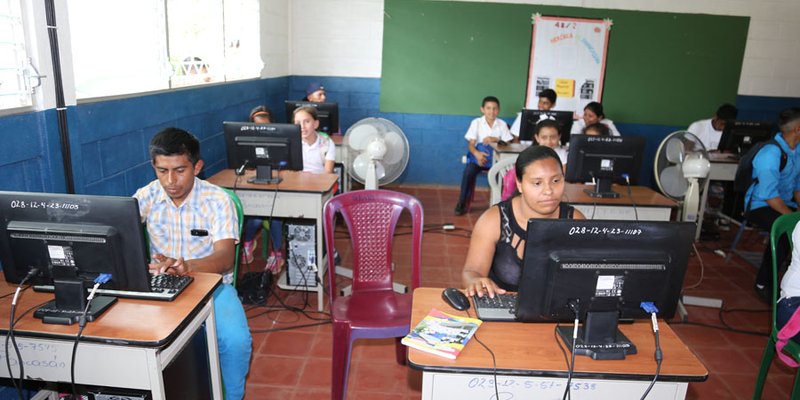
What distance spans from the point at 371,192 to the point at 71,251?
140 cm

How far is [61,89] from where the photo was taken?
2.27 m

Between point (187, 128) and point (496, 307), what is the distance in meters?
2.76

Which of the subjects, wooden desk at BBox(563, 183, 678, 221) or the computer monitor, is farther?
the computer monitor

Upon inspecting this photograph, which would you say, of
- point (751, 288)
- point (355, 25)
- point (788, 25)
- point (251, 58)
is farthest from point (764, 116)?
point (251, 58)

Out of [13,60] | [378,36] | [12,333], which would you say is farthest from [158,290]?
[378,36]

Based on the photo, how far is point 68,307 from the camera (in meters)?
1.57

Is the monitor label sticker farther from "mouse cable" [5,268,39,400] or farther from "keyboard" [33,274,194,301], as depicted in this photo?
"mouse cable" [5,268,39,400]

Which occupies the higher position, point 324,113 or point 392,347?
point 324,113

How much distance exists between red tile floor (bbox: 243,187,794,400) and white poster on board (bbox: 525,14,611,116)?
9.35 feet

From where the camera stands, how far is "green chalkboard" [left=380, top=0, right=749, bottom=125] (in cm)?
645

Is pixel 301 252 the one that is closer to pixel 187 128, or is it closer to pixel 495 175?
pixel 187 128

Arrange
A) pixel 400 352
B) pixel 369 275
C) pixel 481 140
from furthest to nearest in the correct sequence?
pixel 481 140, pixel 400 352, pixel 369 275

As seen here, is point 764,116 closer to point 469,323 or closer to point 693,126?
point 693,126

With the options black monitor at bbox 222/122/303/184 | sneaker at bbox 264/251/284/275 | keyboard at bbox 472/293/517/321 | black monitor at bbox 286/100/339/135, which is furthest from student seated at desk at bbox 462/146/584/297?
black monitor at bbox 286/100/339/135
